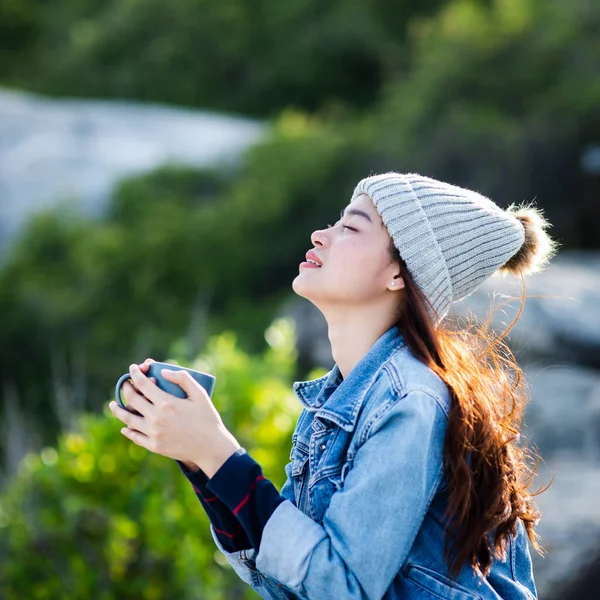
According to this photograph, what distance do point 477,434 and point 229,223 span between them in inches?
341

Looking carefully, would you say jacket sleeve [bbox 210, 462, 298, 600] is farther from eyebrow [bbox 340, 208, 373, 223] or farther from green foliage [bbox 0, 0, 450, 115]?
green foliage [bbox 0, 0, 450, 115]

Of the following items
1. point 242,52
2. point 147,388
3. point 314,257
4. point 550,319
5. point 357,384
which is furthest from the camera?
point 242,52

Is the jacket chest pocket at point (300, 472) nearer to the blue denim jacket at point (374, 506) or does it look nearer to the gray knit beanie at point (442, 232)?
the blue denim jacket at point (374, 506)

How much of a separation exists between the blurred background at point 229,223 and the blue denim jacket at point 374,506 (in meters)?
1.53

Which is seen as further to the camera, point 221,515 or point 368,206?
point 368,206

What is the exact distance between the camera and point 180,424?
5.13ft

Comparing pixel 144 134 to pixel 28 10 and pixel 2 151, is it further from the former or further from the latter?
pixel 28 10

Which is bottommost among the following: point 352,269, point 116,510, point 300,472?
point 116,510

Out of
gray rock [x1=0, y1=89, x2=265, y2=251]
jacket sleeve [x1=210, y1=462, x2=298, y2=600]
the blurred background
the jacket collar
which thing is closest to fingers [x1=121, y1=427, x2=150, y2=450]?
jacket sleeve [x1=210, y1=462, x2=298, y2=600]

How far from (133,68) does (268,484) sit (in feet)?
51.7

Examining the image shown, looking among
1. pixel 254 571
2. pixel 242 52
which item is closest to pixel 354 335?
pixel 254 571

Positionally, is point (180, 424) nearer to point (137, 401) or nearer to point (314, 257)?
point (137, 401)

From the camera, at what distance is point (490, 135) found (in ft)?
31.3

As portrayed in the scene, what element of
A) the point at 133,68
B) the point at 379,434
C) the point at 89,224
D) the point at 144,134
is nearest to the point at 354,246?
the point at 379,434
